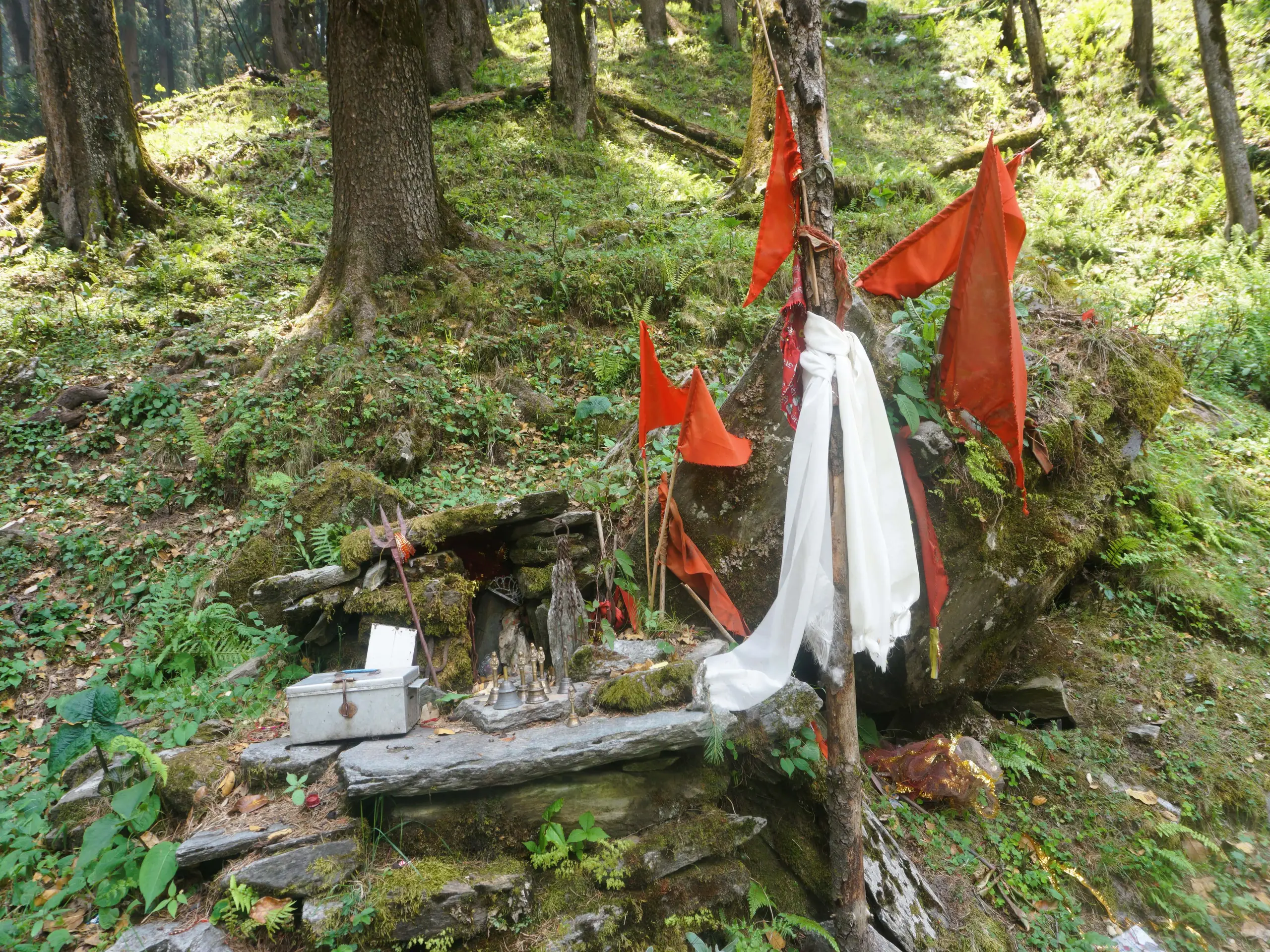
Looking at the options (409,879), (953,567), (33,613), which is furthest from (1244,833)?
(33,613)

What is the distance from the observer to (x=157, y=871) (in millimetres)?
2881

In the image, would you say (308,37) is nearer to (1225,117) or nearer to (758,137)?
(758,137)

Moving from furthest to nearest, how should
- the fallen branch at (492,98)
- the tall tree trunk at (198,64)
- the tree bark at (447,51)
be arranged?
1. the tall tree trunk at (198,64)
2. the tree bark at (447,51)
3. the fallen branch at (492,98)

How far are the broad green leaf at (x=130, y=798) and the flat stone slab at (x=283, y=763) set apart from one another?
383mm

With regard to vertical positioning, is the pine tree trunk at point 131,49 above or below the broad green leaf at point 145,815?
above

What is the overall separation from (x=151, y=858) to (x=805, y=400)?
346 cm

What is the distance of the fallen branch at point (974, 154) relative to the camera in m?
12.0

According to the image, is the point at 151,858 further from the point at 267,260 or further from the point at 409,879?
the point at 267,260

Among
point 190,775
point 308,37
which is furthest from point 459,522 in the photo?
point 308,37

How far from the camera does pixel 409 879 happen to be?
→ 114 inches

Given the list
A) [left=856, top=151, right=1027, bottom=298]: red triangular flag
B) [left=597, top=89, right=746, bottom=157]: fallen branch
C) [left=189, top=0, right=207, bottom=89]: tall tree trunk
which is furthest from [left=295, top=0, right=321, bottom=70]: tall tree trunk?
[left=856, top=151, right=1027, bottom=298]: red triangular flag

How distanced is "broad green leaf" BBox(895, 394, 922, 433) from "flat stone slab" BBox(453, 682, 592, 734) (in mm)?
2358

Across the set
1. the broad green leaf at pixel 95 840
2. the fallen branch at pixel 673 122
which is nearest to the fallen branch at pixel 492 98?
the fallen branch at pixel 673 122

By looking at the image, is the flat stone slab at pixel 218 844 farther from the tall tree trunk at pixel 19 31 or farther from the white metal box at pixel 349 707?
the tall tree trunk at pixel 19 31
